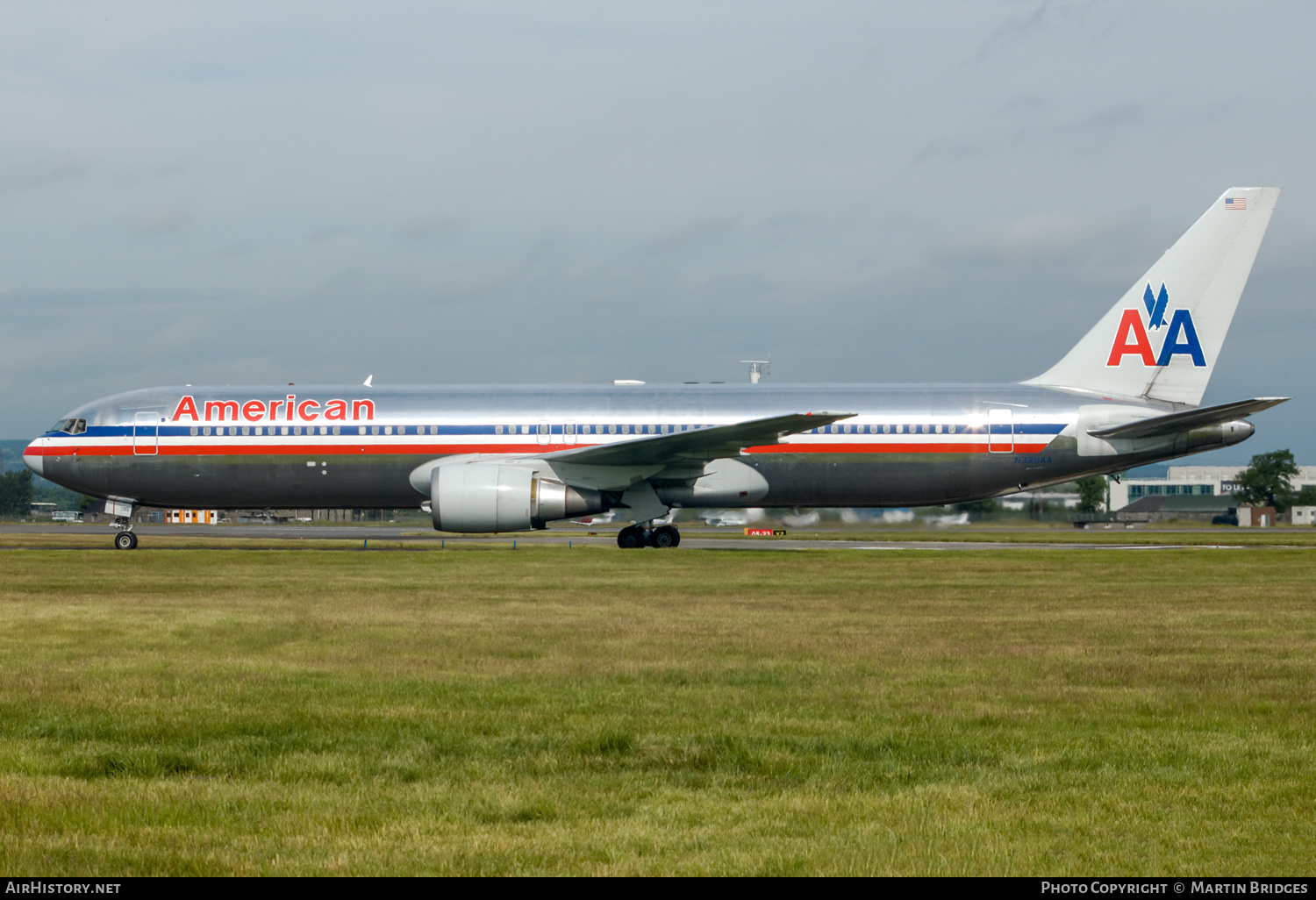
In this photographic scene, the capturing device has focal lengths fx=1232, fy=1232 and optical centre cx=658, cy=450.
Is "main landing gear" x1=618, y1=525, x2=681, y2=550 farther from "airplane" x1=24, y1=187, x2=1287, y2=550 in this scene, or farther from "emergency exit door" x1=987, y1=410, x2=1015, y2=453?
"emergency exit door" x1=987, y1=410, x2=1015, y2=453

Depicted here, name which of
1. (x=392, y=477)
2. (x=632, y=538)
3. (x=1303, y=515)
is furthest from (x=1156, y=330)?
(x=1303, y=515)

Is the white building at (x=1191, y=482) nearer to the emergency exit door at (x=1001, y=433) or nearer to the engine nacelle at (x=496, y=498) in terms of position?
the emergency exit door at (x=1001, y=433)

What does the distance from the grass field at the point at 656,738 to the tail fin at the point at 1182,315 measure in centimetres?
1674

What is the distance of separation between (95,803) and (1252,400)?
25.9 m

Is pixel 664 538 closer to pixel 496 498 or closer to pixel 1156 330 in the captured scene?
pixel 496 498

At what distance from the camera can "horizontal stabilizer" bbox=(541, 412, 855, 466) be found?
26.6 meters

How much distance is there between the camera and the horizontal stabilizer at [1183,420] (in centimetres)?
2695

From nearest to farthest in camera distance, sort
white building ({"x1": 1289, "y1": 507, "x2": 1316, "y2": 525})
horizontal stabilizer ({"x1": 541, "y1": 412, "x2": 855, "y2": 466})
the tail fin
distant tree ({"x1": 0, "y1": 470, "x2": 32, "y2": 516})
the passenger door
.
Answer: horizontal stabilizer ({"x1": 541, "y1": 412, "x2": 855, "y2": 466}) → the tail fin → the passenger door → white building ({"x1": 1289, "y1": 507, "x2": 1316, "y2": 525}) → distant tree ({"x1": 0, "y1": 470, "x2": 32, "y2": 516})

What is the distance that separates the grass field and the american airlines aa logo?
16.8 m

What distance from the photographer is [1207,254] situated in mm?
30750

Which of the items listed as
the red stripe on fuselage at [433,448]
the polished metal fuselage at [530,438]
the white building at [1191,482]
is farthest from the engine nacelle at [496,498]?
the white building at [1191,482]

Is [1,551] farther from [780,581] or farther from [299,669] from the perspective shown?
[299,669]

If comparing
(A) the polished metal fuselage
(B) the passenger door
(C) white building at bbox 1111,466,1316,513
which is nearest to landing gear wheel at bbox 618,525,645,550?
(A) the polished metal fuselage

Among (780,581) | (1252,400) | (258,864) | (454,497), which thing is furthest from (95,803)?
(1252,400)
